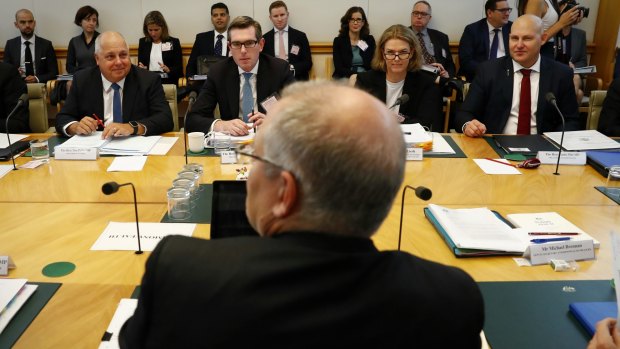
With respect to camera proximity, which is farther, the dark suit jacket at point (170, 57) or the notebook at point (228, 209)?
A: the dark suit jacket at point (170, 57)

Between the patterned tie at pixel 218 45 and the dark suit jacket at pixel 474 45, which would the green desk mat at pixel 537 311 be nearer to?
the dark suit jacket at pixel 474 45

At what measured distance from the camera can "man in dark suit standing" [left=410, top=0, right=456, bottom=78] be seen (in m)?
5.70

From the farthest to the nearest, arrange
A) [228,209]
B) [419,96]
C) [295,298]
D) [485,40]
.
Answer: [485,40] < [419,96] < [228,209] < [295,298]

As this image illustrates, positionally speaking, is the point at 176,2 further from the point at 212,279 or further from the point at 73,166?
the point at 212,279

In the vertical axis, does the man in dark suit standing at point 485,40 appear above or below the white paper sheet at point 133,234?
above

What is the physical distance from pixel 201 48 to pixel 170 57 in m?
0.36

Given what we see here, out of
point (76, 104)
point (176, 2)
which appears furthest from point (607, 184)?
point (176, 2)

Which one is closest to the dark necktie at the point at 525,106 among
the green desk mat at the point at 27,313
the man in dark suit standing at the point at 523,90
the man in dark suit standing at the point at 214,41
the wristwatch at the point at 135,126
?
the man in dark suit standing at the point at 523,90

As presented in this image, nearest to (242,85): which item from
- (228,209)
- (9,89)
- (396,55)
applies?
(396,55)

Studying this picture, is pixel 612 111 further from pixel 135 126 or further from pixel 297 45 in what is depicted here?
pixel 297 45

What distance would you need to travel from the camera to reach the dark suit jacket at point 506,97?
3289 millimetres

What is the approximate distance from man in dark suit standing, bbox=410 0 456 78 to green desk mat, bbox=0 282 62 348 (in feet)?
16.1

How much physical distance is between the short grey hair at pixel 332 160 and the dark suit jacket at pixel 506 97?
8.35 feet

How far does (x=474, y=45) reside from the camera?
Answer: 5723 mm
